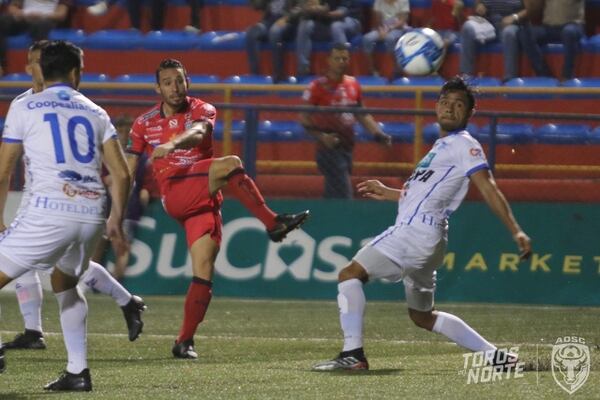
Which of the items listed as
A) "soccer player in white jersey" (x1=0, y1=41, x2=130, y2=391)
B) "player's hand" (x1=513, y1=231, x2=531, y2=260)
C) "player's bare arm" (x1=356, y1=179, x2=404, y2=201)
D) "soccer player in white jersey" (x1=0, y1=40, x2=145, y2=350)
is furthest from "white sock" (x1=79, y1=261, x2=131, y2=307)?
"player's hand" (x1=513, y1=231, x2=531, y2=260)

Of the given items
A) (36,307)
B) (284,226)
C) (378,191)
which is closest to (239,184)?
(284,226)

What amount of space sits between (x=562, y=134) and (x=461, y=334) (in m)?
6.25

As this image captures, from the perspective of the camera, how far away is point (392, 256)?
916 cm

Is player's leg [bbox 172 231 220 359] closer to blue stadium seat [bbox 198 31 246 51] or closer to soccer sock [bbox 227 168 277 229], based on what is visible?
soccer sock [bbox 227 168 277 229]

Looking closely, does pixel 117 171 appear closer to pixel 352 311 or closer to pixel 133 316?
pixel 352 311

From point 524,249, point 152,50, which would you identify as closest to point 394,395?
point 524,249

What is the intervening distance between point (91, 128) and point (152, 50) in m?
12.4

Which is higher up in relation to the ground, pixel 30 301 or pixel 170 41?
pixel 170 41

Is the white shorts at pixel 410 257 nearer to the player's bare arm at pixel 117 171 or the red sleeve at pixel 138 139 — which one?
the player's bare arm at pixel 117 171

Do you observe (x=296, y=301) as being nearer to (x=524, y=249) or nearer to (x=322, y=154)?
(x=322, y=154)

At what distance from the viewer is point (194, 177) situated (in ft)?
35.2

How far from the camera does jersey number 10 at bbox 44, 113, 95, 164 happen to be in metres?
7.92

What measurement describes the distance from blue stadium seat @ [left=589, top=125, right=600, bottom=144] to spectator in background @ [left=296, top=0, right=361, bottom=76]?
4.42 meters

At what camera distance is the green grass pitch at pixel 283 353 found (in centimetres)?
815
